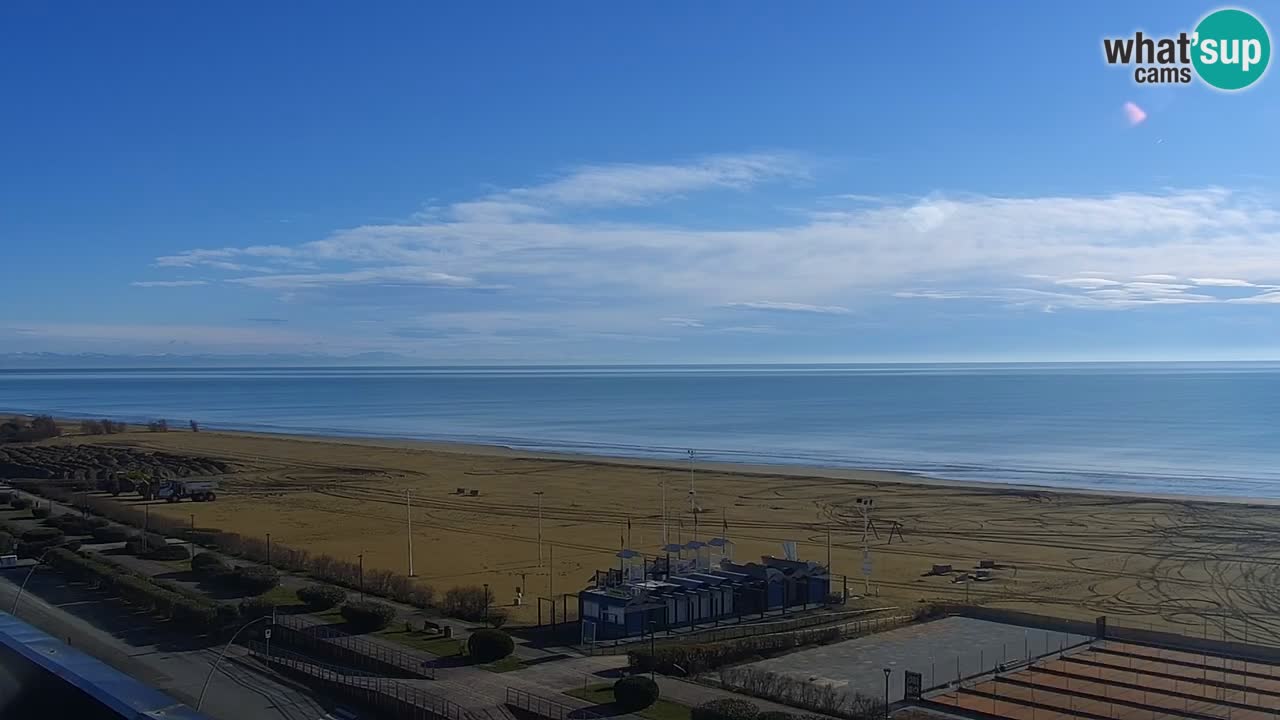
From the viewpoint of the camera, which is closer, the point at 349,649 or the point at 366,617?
the point at 349,649

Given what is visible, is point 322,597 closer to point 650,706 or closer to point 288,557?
point 288,557

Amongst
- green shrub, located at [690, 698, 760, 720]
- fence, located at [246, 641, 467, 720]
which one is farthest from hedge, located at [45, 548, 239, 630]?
green shrub, located at [690, 698, 760, 720]

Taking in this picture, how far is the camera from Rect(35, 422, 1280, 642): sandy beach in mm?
41125

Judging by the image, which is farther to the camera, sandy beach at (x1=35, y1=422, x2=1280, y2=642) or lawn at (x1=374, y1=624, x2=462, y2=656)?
sandy beach at (x1=35, y1=422, x2=1280, y2=642)

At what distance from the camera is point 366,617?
33.3 metres

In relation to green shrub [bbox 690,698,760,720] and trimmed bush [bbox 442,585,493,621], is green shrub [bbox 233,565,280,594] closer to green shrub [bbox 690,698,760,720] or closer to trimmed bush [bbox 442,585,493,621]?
trimmed bush [bbox 442,585,493,621]

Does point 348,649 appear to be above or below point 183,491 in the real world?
below

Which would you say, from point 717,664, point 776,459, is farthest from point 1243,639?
point 776,459

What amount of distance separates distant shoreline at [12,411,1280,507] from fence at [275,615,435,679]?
49.6m

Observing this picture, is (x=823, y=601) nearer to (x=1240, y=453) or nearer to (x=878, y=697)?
(x=878, y=697)

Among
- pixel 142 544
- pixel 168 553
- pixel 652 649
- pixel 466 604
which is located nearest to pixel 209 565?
pixel 168 553

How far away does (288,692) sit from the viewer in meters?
27.7

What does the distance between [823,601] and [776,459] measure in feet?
188

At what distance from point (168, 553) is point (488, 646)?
21.7m
